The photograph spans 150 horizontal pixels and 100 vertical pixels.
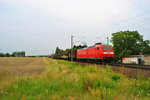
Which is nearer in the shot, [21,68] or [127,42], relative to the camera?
[21,68]

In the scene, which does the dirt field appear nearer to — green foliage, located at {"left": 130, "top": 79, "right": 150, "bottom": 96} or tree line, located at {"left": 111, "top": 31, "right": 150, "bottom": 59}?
green foliage, located at {"left": 130, "top": 79, "right": 150, "bottom": 96}

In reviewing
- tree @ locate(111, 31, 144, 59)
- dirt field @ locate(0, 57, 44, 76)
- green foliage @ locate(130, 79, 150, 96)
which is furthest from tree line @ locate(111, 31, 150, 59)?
green foliage @ locate(130, 79, 150, 96)

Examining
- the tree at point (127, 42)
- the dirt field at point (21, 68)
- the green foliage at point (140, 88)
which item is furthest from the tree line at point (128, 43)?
the green foliage at point (140, 88)

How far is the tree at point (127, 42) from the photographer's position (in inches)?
1838

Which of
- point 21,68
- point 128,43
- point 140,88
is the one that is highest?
point 128,43

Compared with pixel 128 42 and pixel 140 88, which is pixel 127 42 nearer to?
pixel 128 42

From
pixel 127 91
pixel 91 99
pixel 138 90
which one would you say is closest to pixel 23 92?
pixel 91 99

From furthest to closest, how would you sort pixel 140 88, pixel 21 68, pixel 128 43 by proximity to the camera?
pixel 128 43, pixel 21 68, pixel 140 88

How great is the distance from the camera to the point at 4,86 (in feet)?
21.4

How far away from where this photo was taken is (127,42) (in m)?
47.0

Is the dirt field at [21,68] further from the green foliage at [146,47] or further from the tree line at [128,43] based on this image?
the green foliage at [146,47]

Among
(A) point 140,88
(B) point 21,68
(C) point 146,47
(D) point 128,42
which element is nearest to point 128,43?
(D) point 128,42

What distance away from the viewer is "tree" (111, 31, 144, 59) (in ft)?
153

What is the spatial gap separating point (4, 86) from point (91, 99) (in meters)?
4.09
